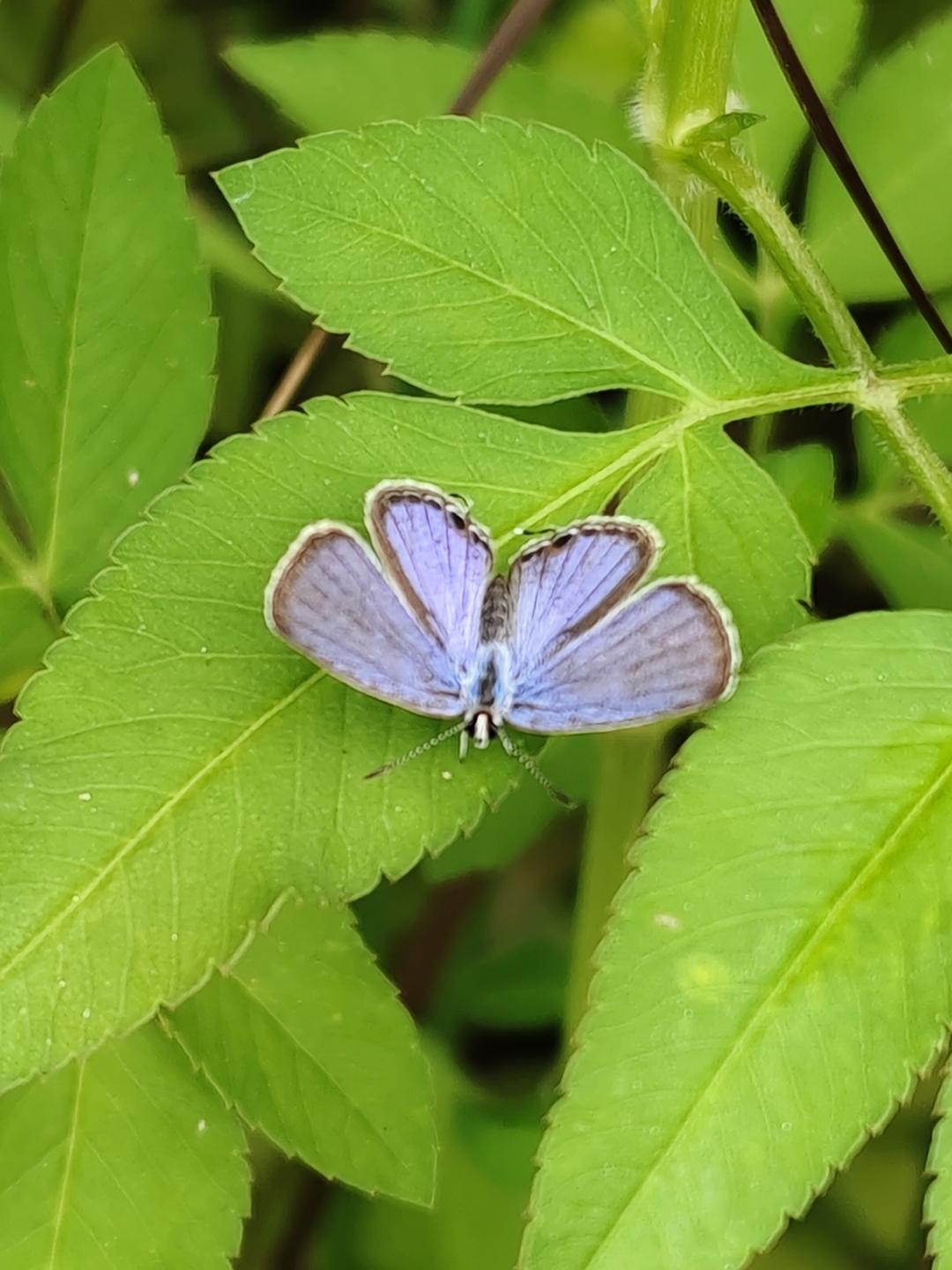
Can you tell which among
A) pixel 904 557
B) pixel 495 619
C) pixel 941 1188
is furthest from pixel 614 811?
pixel 941 1188

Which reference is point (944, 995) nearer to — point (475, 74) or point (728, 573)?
point (728, 573)

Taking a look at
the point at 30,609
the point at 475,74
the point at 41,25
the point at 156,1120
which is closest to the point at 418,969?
the point at 156,1120

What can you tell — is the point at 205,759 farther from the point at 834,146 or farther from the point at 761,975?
the point at 834,146

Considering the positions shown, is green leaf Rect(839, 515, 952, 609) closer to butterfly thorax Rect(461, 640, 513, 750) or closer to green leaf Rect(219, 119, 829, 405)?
green leaf Rect(219, 119, 829, 405)

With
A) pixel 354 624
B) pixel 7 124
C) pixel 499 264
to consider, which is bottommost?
pixel 354 624

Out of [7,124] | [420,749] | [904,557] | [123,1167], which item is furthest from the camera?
[7,124]

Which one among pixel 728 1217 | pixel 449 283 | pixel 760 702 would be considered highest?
pixel 449 283

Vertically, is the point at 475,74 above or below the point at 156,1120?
above

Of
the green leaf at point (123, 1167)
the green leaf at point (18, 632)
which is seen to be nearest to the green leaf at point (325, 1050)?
the green leaf at point (123, 1167)
